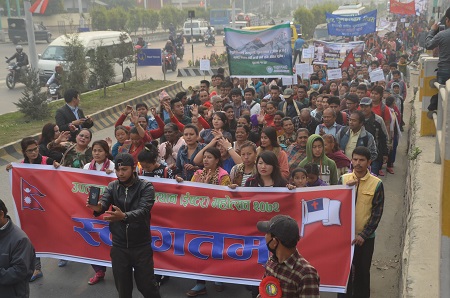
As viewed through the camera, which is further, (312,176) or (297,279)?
(312,176)

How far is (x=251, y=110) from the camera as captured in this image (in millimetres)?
9898

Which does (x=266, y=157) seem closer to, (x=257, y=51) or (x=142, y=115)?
(x=142, y=115)

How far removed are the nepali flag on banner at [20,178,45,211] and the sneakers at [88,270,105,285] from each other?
879 mm

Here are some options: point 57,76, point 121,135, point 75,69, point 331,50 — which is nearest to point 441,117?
point 121,135

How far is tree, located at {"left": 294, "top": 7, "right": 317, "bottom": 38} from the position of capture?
45094 mm

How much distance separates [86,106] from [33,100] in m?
2.42

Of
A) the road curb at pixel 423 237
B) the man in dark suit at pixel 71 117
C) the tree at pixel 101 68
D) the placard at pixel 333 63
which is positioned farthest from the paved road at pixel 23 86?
the road curb at pixel 423 237

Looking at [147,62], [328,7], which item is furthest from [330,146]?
[328,7]

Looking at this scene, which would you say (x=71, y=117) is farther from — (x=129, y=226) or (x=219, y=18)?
(x=219, y=18)

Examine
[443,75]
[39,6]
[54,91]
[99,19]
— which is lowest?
[54,91]

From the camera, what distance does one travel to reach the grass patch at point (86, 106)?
43.1ft

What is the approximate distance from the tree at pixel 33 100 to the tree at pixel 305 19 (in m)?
33.3

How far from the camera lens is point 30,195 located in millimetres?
5965

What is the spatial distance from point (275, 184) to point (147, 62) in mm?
16192
